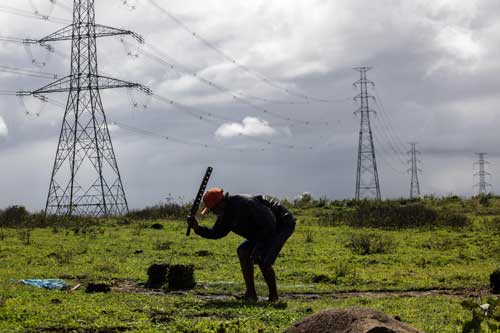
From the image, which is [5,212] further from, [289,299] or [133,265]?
[289,299]

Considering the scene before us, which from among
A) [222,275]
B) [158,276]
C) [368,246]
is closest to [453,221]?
[368,246]

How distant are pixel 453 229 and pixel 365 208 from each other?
783cm

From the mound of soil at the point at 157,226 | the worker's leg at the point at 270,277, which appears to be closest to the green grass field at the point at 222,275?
the worker's leg at the point at 270,277

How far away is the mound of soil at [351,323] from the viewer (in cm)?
784

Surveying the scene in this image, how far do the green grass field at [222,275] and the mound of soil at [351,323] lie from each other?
1645mm

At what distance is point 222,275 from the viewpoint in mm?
18750

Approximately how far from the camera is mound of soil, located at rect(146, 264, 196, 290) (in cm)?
1593

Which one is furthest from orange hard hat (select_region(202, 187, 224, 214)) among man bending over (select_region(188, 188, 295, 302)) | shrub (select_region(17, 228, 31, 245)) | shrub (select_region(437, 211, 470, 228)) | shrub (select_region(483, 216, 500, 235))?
shrub (select_region(437, 211, 470, 228))

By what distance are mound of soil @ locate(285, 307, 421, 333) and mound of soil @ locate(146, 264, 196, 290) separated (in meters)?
7.56

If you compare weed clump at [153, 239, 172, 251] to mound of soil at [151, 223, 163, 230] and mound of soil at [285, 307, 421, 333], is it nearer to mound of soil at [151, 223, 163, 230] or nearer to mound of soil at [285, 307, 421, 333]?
mound of soil at [151, 223, 163, 230]

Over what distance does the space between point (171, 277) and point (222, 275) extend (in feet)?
9.67

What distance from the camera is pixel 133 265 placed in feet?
67.8

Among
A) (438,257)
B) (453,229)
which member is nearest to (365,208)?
(453,229)

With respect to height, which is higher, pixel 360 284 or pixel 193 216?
pixel 193 216
